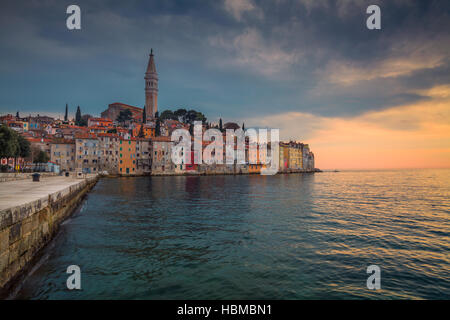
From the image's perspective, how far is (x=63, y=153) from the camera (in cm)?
7856

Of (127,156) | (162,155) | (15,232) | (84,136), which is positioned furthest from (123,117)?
(15,232)

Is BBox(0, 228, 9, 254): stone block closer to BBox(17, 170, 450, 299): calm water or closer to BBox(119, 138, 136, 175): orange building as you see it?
BBox(17, 170, 450, 299): calm water

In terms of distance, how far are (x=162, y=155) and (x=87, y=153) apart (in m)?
24.8

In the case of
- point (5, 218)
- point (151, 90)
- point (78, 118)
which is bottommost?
point (5, 218)

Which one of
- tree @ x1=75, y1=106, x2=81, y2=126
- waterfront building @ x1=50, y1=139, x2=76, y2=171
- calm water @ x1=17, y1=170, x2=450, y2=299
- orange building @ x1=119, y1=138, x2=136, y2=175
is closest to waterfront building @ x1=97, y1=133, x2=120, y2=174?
orange building @ x1=119, y1=138, x2=136, y2=175

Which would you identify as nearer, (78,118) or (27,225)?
(27,225)

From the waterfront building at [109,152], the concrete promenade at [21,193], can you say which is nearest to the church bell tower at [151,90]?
the waterfront building at [109,152]

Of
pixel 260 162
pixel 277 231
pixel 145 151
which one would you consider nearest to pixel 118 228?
pixel 277 231

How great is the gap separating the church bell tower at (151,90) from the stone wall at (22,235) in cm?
14962

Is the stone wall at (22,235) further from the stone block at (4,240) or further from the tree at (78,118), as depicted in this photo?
the tree at (78,118)

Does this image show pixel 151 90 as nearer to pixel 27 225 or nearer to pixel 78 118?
pixel 78 118

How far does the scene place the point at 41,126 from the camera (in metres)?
112

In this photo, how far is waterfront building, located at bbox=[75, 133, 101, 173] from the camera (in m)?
78.6
